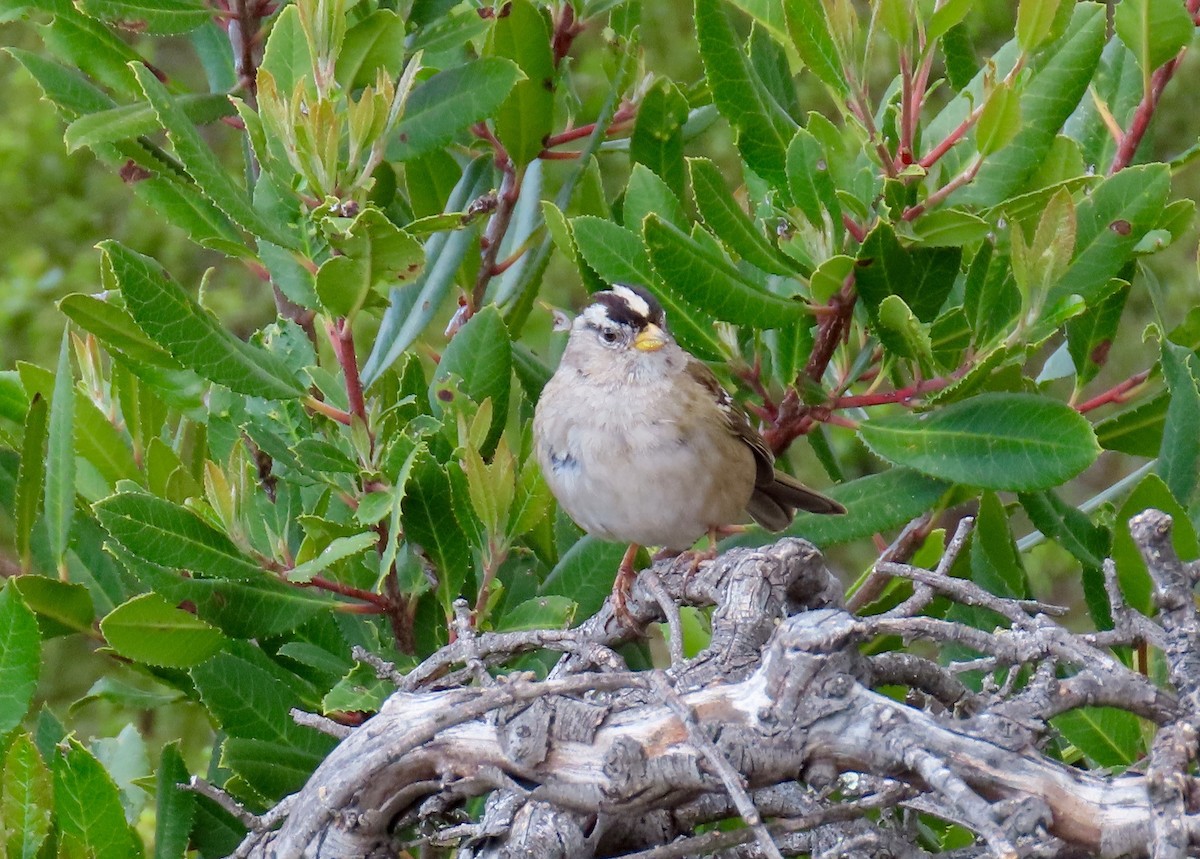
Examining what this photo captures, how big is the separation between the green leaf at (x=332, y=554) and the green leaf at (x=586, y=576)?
1.43 feet

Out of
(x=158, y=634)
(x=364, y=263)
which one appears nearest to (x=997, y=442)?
(x=364, y=263)

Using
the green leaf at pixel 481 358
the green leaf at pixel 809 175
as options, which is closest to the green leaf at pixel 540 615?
the green leaf at pixel 481 358

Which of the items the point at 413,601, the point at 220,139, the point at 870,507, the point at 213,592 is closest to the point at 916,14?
the point at 870,507

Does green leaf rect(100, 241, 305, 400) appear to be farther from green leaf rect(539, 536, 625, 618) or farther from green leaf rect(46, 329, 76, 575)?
green leaf rect(539, 536, 625, 618)

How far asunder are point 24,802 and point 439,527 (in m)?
0.71

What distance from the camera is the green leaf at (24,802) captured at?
201cm

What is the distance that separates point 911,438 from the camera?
7.44ft

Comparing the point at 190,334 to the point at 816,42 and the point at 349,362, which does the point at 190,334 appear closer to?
the point at 349,362

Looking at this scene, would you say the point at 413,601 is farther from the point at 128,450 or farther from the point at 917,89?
the point at 917,89

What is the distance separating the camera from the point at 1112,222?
2.17 m

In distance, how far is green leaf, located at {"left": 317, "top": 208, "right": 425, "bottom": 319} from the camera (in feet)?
6.59

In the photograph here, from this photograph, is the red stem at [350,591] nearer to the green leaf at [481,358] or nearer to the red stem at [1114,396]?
the green leaf at [481,358]

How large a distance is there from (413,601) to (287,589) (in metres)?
0.22

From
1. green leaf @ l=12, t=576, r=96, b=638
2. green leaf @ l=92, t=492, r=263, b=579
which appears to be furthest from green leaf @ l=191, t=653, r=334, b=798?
green leaf @ l=12, t=576, r=96, b=638
